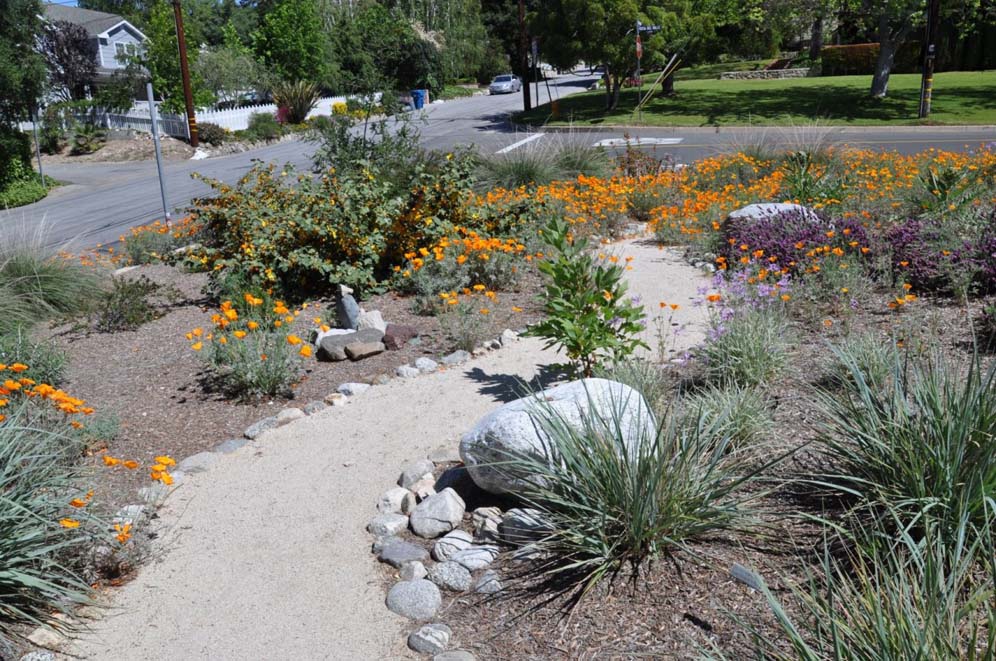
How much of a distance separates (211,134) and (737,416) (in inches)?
1183

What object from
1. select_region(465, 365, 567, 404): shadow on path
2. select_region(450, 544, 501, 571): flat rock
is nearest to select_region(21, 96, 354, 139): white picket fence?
select_region(465, 365, 567, 404): shadow on path

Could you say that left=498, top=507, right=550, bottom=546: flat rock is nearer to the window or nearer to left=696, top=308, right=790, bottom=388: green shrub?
left=696, top=308, right=790, bottom=388: green shrub

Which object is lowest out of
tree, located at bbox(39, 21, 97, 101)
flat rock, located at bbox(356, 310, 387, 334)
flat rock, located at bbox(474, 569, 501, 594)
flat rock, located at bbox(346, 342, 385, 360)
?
flat rock, located at bbox(474, 569, 501, 594)

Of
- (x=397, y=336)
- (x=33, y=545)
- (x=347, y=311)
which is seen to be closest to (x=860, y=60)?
(x=347, y=311)

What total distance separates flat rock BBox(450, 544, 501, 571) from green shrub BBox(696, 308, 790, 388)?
5.96 feet

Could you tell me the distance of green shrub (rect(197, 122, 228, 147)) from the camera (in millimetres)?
30844

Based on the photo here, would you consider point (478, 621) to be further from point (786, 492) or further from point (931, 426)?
point (931, 426)

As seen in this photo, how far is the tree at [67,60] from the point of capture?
38562mm

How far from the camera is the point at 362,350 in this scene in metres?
6.58

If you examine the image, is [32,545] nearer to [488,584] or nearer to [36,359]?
[488,584]

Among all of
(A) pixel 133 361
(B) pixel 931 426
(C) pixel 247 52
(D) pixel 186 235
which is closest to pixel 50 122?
(C) pixel 247 52

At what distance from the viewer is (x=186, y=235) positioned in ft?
34.6

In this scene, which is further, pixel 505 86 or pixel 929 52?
pixel 505 86

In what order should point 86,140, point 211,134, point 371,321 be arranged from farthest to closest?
point 86,140 < point 211,134 < point 371,321
